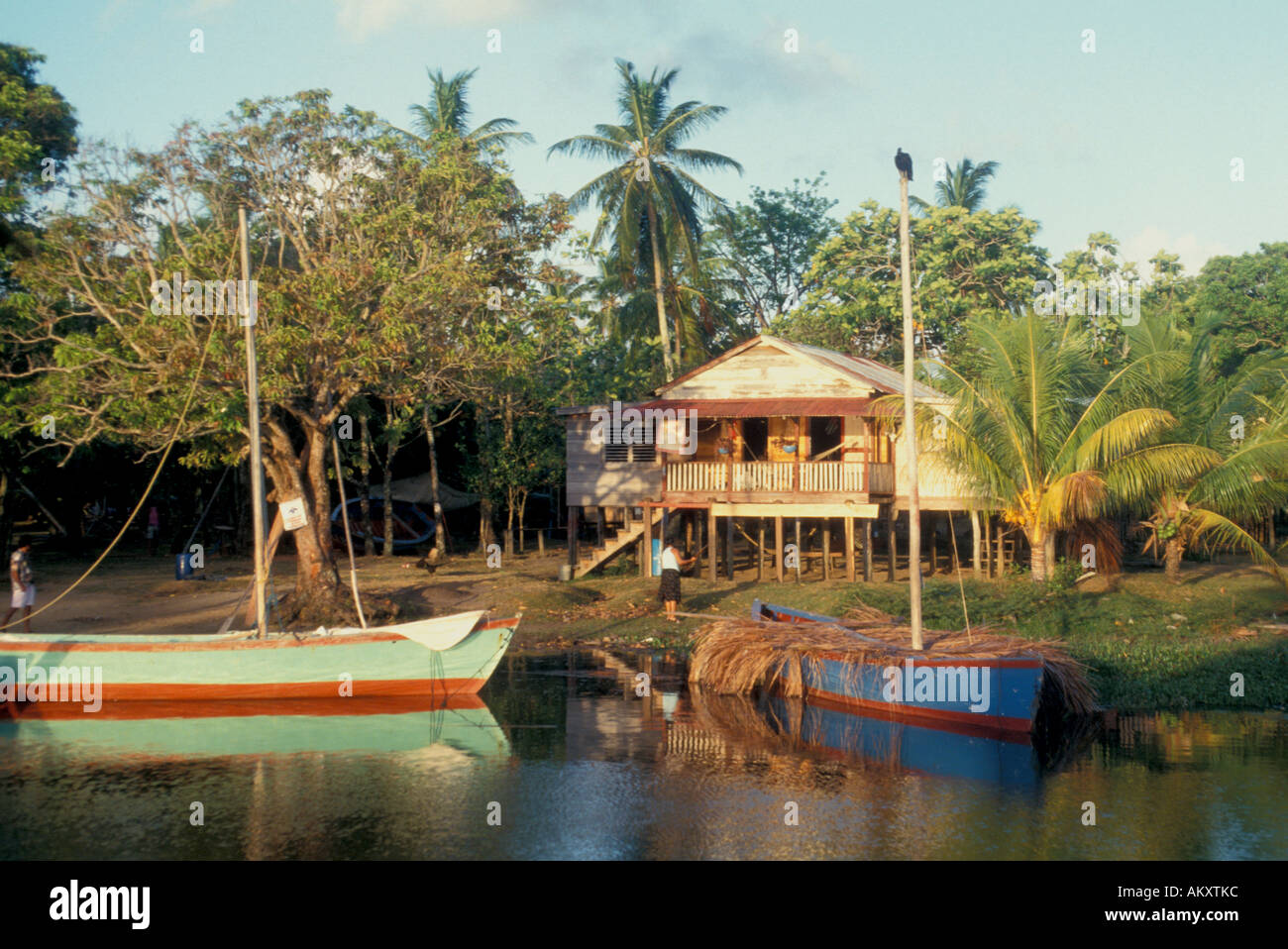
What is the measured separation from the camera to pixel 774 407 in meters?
27.4

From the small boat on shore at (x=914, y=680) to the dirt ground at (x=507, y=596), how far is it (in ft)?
16.5

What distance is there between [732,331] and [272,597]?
28.1m

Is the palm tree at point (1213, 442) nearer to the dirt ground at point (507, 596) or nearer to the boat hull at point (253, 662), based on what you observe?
the dirt ground at point (507, 596)

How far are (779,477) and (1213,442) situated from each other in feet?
30.9

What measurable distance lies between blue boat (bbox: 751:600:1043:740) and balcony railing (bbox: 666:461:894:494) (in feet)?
33.7

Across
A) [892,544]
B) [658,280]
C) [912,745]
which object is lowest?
[912,745]

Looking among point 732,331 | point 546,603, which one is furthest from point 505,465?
point 732,331

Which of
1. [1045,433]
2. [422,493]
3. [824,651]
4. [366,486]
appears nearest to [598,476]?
[366,486]

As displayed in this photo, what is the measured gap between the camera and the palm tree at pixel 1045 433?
72.4ft

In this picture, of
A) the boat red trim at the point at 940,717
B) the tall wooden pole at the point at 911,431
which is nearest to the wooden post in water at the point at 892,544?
the boat red trim at the point at 940,717

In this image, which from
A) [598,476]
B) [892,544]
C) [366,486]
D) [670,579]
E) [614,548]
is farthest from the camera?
[366,486]

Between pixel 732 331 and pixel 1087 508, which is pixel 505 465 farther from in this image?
pixel 1087 508

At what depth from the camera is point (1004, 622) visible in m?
21.2

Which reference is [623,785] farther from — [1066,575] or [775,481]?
[775,481]
